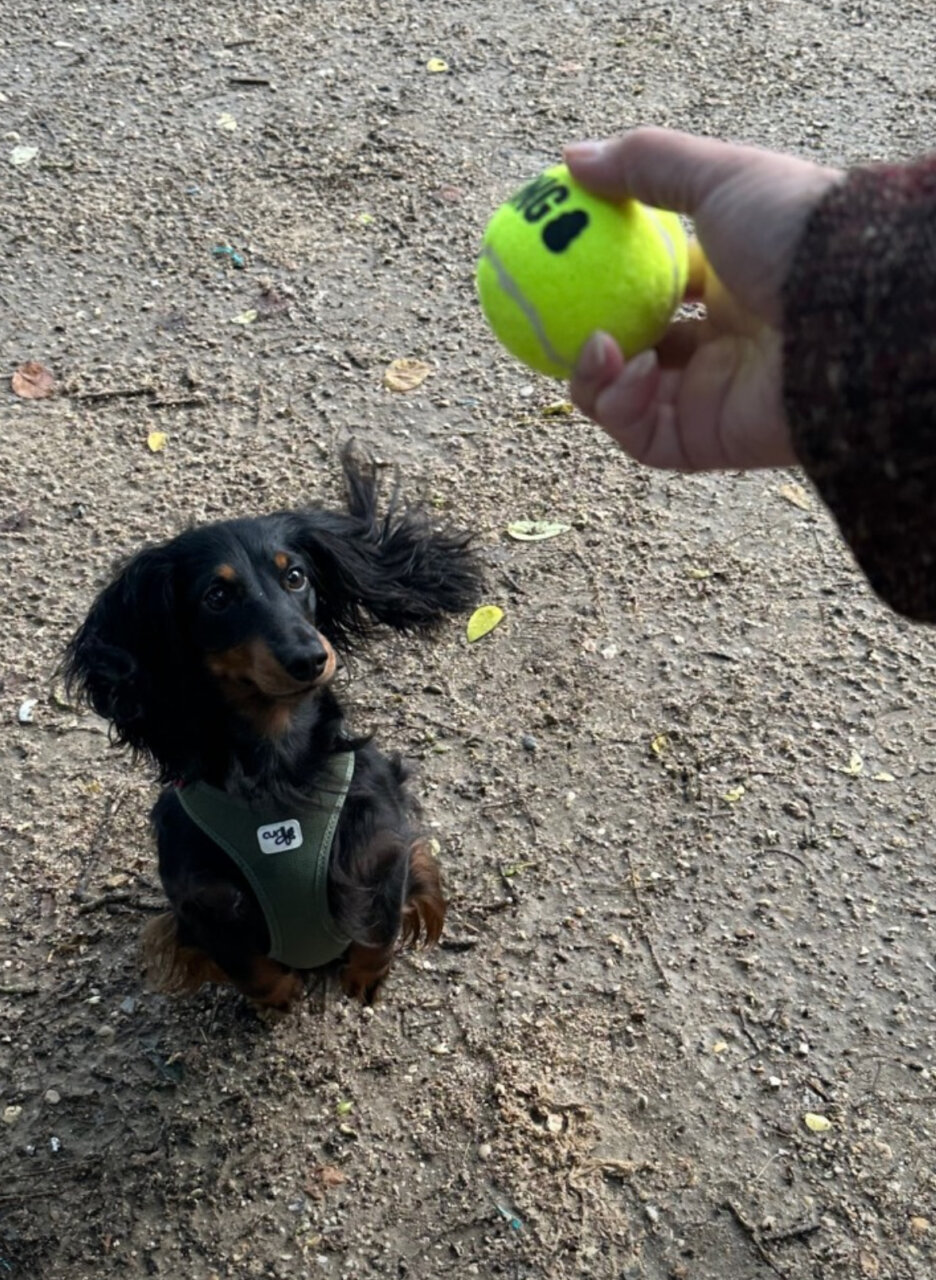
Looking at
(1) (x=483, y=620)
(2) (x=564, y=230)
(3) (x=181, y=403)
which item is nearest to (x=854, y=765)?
(1) (x=483, y=620)

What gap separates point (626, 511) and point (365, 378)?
1005 millimetres

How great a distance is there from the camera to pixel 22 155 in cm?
516

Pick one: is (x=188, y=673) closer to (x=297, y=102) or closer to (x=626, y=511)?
(x=626, y=511)

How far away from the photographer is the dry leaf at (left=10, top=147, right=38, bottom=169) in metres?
5.13

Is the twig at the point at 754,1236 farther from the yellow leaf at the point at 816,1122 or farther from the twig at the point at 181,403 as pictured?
the twig at the point at 181,403

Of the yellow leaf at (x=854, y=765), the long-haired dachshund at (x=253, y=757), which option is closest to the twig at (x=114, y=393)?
the long-haired dachshund at (x=253, y=757)

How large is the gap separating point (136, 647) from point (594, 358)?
1.19m

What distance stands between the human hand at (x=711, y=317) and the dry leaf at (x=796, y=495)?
1850 millimetres

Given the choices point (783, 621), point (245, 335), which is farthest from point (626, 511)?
point (245, 335)

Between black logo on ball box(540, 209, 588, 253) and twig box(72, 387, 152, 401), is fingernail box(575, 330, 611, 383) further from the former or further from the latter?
twig box(72, 387, 152, 401)

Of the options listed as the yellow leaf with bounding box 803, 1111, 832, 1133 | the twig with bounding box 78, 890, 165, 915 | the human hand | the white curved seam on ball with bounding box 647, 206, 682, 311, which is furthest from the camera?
the twig with bounding box 78, 890, 165, 915

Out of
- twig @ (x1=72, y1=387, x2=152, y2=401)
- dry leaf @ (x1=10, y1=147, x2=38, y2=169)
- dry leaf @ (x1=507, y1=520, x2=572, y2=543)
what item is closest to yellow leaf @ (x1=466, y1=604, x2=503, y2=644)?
dry leaf @ (x1=507, y1=520, x2=572, y2=543)

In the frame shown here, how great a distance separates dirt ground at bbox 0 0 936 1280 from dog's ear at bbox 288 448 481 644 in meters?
0.44

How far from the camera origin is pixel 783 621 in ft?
11.7
